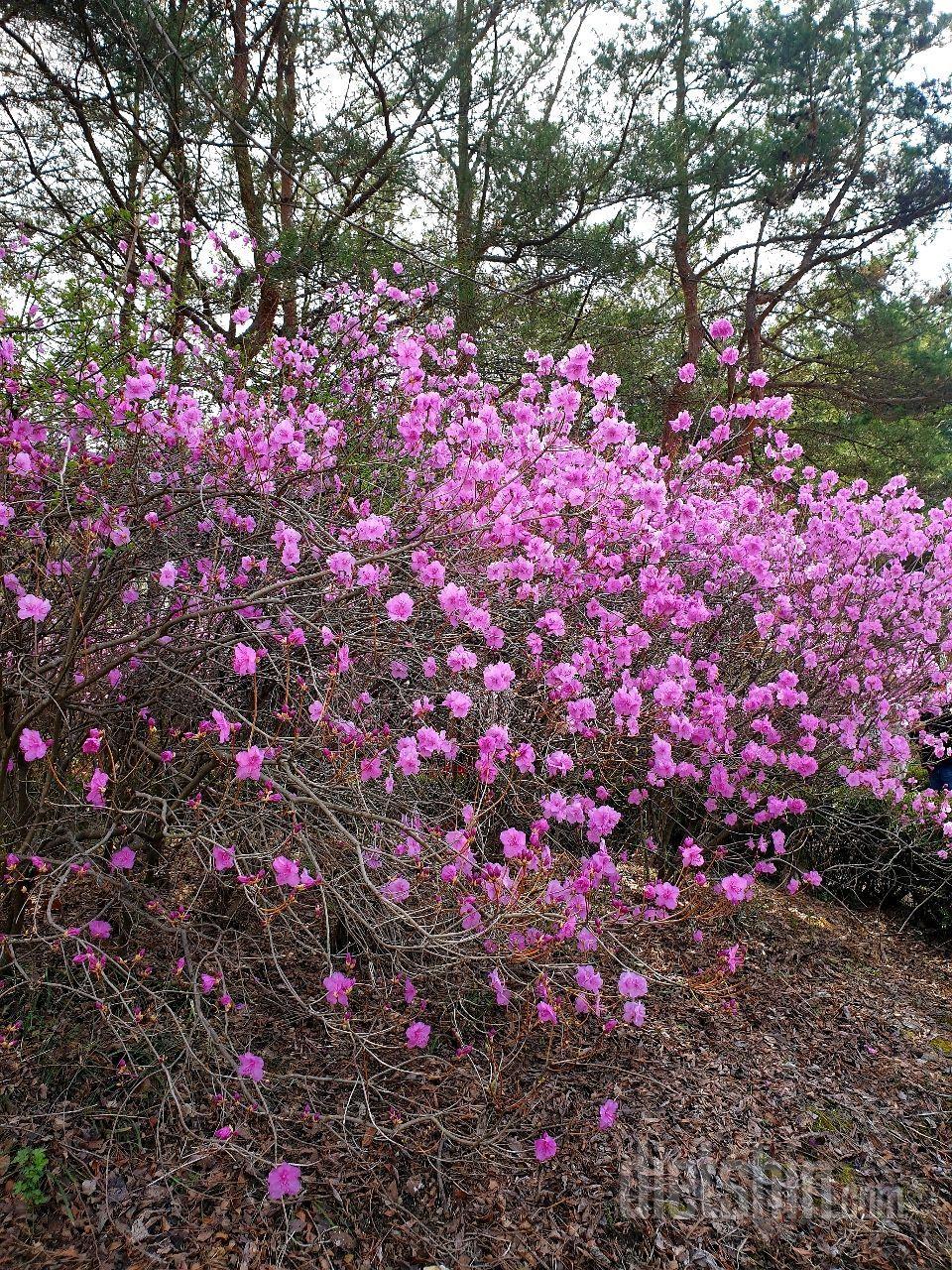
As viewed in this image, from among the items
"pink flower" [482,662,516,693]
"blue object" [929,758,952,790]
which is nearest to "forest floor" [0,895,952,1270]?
"pink flower" [482,662,516,693]

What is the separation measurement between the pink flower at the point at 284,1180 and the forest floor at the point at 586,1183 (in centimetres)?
12

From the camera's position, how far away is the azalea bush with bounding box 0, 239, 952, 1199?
2.62 m

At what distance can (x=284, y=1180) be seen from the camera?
7.76 ft

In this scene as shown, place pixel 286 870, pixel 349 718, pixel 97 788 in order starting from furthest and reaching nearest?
pixel 349 718
pixel 97 788
pixel 286 870

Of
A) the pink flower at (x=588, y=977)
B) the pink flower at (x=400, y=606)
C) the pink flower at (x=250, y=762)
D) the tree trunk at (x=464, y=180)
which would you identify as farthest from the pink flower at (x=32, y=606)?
the tree trunk at (x=464, y=180)

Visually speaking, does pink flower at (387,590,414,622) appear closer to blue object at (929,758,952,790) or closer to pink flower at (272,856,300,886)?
pink flower at (272,856,300,886)

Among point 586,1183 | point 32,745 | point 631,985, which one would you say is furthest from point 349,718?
point 586,1183

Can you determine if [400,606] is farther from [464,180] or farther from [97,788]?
[464,180]

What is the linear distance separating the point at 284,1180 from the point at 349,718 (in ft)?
4.52

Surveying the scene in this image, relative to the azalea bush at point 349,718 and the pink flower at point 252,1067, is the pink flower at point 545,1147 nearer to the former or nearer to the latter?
the azalea bush at point 349,718

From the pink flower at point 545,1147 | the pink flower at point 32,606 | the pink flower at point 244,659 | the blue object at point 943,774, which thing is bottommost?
the pink flower at point 545,1147

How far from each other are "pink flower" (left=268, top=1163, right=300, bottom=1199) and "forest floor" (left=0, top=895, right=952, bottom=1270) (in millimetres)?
121

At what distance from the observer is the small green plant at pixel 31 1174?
2322 mm

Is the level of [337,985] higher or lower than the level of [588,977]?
lower
